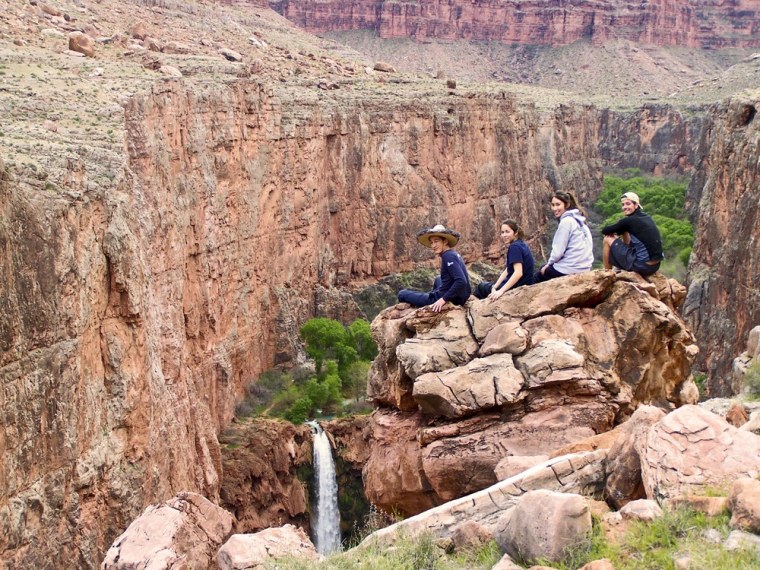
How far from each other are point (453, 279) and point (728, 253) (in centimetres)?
3243

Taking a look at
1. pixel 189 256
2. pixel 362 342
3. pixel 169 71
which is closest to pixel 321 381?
pixel 362 342

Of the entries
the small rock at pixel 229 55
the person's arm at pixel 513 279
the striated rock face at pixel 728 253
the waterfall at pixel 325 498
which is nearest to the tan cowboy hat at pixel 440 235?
the person's arm at pixel 513 279

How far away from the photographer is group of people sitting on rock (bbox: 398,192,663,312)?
15.9 metres

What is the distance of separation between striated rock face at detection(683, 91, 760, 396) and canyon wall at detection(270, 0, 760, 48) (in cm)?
9028

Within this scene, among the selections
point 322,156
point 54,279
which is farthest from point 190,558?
point 322,156

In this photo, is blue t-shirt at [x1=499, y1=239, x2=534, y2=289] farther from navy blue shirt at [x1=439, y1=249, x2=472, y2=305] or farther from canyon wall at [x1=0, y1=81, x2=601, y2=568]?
canyon wall at [x1=0, y1=81, x2=601, y2=568]

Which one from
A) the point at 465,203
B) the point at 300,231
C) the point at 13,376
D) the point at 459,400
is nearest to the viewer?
the point at 459,400

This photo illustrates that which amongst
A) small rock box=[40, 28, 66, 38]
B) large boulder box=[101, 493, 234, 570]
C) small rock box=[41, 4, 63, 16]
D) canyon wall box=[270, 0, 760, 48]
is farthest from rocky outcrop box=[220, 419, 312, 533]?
canyon wall box=[270, 0, 760, 48]

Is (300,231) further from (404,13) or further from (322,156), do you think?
(404,13)

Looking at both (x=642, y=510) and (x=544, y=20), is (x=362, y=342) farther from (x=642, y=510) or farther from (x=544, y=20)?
(x=544, y=20)

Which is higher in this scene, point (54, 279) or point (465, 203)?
point (54, 279)

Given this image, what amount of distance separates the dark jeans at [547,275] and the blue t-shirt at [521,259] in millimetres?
185

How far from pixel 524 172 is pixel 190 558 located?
69019 mm

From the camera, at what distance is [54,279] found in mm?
20453
